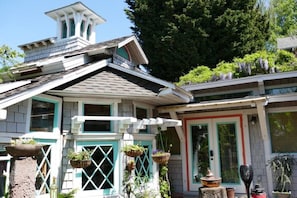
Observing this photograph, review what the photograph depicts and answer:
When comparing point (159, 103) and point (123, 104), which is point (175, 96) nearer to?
point (159, 103)

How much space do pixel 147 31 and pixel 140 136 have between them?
9.39 meters

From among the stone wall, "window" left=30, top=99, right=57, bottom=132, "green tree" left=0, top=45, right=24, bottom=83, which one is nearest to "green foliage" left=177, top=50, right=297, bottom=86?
the stone wall

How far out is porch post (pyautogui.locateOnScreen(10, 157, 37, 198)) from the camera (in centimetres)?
350

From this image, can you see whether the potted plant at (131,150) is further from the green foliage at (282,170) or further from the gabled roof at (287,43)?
the gabled roof at (287,43)

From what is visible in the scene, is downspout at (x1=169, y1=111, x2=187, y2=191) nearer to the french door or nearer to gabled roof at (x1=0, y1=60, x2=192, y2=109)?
the french door

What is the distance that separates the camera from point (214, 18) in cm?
1316

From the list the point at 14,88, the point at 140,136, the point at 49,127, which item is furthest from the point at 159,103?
the point at 14,88

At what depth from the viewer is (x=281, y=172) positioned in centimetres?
614

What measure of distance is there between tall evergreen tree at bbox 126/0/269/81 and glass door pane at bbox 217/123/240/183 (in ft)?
21.3

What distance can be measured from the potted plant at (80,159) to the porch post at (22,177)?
1195mm

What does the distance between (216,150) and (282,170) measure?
1656 mm

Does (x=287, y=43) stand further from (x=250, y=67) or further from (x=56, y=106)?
(x=56, y=106)

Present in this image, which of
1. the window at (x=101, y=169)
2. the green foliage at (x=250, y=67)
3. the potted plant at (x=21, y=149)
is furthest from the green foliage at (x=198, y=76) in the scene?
the potted plant at (x=21, y=149)

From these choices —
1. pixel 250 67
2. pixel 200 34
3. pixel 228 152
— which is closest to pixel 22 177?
pixel 228 152
